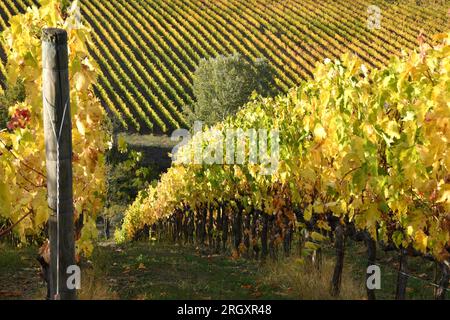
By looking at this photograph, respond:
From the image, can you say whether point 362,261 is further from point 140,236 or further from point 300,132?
point 140,236

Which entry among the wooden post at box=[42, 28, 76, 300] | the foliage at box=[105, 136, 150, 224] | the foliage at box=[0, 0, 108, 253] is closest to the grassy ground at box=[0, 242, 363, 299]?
the foliage at box=[0, 0, 108, 253]

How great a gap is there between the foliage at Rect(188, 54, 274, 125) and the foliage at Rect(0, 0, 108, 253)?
35604 mm

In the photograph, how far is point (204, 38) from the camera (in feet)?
187

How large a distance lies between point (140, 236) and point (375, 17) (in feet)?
136

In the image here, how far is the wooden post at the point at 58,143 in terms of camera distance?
3664 mm

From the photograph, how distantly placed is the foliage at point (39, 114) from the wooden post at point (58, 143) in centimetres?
115

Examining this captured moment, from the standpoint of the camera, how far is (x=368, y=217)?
19.2 feet

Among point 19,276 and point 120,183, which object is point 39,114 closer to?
point 19,276

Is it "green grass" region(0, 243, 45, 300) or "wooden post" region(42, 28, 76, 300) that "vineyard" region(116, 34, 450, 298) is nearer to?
"wooden post" region(42, 28, 76, 300)

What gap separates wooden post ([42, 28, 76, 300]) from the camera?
3.66 meters
